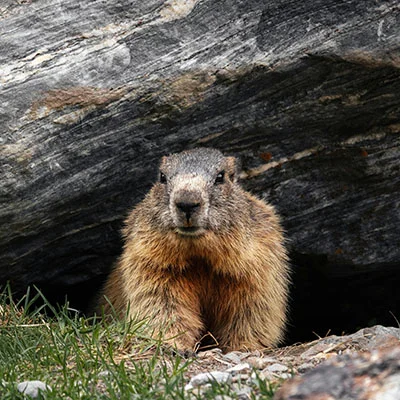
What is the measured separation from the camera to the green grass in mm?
4668

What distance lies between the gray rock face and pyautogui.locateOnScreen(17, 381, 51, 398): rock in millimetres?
2383

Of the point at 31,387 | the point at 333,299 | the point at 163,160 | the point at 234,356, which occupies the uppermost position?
the point at 163,160

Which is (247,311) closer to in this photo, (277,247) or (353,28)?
(277,247)

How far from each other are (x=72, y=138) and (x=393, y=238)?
3.54m

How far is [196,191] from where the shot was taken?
21.0 feet

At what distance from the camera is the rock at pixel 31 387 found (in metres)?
4.76

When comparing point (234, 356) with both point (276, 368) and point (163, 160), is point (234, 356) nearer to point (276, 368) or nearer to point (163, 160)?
point (276, 368)

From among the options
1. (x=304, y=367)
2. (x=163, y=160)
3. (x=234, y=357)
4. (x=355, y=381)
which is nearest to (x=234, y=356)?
(x=234, y=357)

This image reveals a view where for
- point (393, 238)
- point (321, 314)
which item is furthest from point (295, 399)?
point (321, 314)

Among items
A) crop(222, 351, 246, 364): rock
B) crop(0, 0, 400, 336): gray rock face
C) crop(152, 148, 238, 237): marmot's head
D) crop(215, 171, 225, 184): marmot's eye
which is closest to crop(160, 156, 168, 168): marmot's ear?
crop(152, 148, 238, 237): marmot's head

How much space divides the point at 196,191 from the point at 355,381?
2.95m

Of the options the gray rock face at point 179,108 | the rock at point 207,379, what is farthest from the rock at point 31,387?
the gray rock face at point 179,108

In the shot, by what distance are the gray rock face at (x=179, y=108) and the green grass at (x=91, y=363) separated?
3.96 feet

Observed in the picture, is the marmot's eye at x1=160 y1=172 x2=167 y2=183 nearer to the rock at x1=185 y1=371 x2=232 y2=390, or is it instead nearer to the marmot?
the marmot
